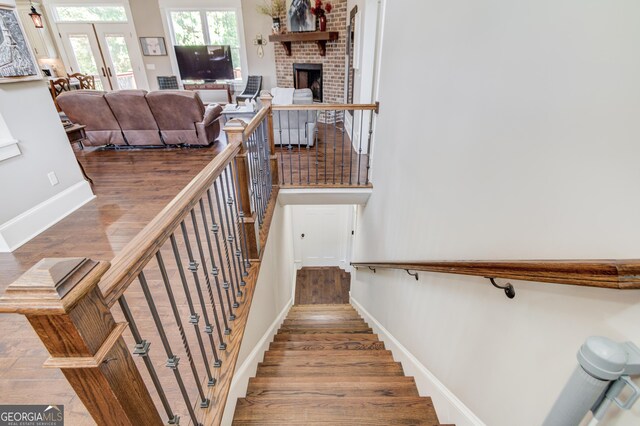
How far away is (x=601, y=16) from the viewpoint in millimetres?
709

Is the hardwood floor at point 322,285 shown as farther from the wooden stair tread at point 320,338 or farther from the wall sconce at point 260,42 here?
the wall sconce at point 260,42

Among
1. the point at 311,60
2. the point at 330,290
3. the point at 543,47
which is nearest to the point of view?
the point at 543,47

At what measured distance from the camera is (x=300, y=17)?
250 inches

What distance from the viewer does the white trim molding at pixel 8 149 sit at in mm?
2279

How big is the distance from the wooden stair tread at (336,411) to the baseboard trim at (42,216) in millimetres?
2301

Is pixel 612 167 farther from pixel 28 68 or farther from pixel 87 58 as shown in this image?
pixel 87 58

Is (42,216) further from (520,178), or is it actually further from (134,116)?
(520,178)

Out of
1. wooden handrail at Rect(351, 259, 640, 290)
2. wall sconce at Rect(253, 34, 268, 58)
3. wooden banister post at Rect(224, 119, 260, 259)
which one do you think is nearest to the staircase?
wooden banister post at Rect(224, 119, 260, 259)

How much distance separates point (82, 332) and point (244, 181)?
140 centimetres

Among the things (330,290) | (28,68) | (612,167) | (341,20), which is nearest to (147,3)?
(341,20)

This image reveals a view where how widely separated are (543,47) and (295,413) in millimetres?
1852

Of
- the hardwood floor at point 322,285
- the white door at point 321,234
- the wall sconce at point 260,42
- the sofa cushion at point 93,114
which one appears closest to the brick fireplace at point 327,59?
the wall sconce at point 260,42

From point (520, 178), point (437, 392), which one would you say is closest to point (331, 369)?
point (437, 392)

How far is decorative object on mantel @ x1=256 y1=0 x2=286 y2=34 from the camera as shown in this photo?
7139 mm
